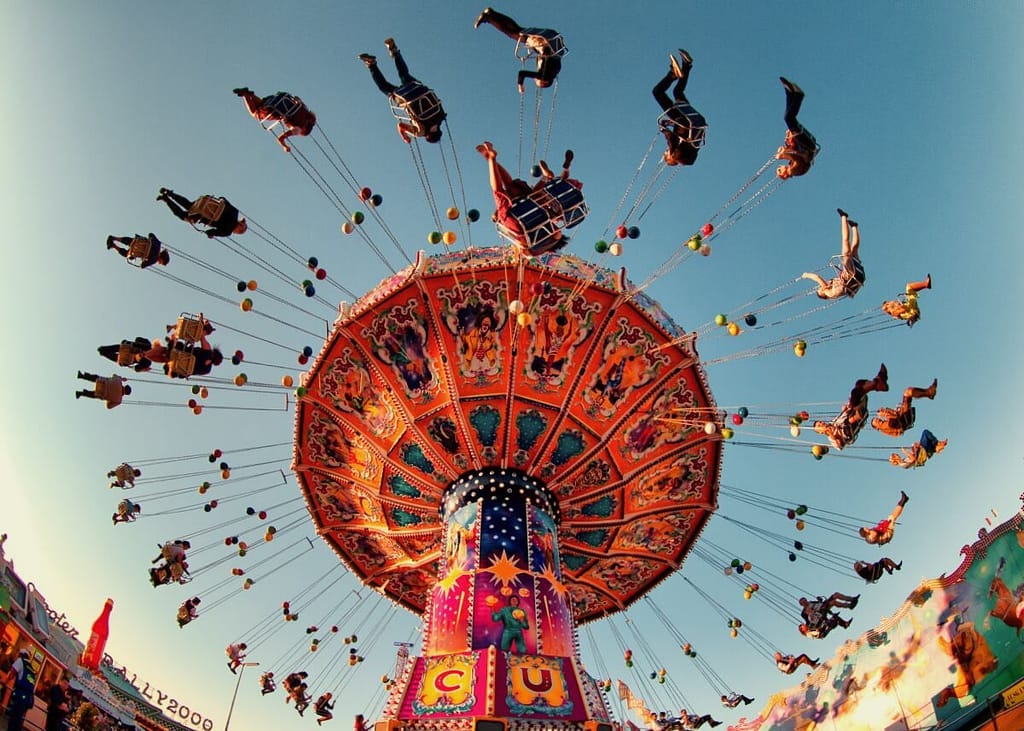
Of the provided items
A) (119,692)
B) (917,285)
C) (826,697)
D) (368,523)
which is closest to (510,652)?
(368,523)

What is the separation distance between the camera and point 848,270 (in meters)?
11.4

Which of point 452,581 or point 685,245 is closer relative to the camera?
point 685,245

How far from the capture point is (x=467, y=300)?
45.3 ft

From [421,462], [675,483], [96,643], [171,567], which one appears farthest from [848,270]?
[96,643]

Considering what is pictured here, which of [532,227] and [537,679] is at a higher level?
[532,227]

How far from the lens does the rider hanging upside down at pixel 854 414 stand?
11.9 m

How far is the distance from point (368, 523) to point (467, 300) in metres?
5.94

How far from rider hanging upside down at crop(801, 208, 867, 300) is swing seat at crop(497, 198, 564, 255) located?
4652mm

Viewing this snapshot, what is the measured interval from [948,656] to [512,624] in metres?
11.5

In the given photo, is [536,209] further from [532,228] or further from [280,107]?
[280,107]

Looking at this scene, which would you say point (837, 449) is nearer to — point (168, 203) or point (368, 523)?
point (368, 523)

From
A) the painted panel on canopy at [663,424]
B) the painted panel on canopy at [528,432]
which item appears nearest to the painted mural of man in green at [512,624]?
the painted panel on canopy at [528,432]

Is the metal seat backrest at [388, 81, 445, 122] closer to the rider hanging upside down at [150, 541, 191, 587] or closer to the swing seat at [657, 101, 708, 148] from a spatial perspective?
the swing seat at [657, 101, 708, 148]

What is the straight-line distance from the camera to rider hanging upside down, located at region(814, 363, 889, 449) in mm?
11859
